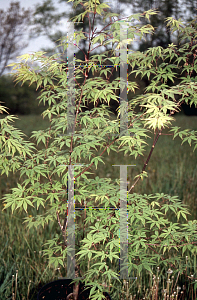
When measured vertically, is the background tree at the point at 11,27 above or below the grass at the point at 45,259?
→ above

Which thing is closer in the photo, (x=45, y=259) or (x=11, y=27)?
(x=45, y=259)

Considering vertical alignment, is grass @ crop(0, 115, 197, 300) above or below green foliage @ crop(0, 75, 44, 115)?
below

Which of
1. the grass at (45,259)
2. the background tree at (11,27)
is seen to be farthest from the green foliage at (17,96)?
the grass at (45,259)

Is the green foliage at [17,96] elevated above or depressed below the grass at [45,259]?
above

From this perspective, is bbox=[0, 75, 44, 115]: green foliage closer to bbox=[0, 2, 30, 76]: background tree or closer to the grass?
bbox=[0, 2, 30, 76]: background tree

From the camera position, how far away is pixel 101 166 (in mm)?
6645

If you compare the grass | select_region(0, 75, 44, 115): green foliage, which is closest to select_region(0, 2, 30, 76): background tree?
select_region(0, 75, 44, 115): green foliage

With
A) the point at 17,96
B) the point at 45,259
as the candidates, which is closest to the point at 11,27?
the point at 17,96

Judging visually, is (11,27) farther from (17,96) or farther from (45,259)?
(45,259)

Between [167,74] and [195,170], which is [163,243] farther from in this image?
[195,170]

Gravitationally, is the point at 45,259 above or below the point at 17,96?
below

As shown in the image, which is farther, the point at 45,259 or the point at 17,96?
the point at 17,96

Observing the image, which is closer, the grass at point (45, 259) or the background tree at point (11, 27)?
the grass at point (45, 259)

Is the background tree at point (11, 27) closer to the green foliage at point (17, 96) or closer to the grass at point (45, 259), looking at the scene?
the green foliage at point (17, 96)
